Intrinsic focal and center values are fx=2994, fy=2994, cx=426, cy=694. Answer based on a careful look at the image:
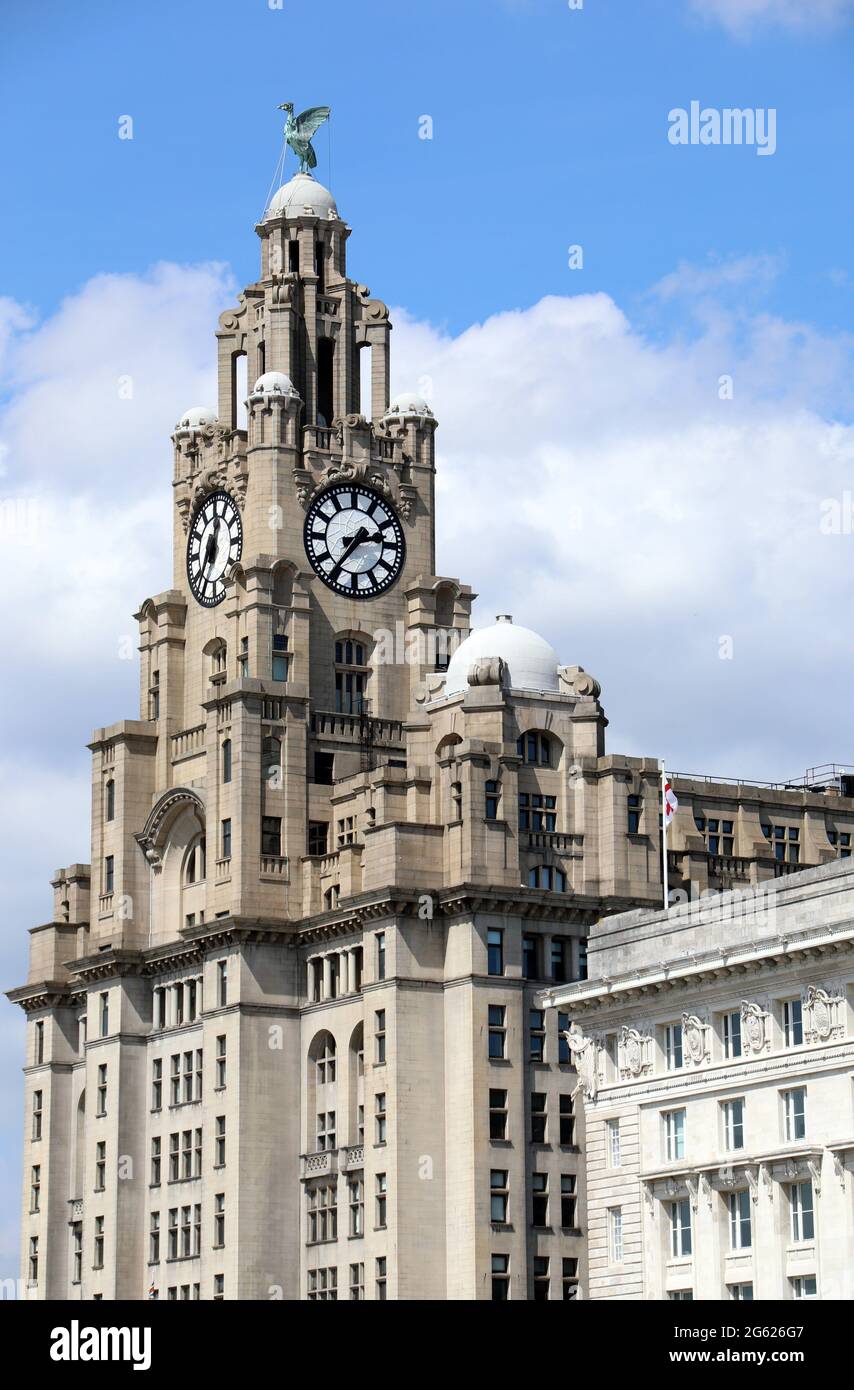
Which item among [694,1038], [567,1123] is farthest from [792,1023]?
[567,1123]

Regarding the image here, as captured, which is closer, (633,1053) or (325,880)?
(633,1053)

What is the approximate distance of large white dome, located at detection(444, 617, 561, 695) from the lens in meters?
152

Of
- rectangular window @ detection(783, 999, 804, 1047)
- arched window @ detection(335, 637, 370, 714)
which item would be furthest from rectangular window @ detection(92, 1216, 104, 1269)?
rectangular window @ detection(783, 999, 804, 1047)

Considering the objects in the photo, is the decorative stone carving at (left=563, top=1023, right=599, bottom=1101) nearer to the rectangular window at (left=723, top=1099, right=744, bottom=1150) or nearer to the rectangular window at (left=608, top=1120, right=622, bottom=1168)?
the rectangular window at (left=608, top=1120, right=622, bottom=1168)

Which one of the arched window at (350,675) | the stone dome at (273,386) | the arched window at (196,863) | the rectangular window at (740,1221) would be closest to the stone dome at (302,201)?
the stone dome at (273,386)

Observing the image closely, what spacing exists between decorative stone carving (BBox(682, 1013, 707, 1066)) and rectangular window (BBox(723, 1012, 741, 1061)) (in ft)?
3.06

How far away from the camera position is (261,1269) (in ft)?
479

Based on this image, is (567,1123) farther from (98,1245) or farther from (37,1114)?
(37,1114)

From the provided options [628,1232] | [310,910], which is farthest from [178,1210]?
[628,1232]

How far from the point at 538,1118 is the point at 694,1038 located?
26.5m

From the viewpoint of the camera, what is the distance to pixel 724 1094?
378 feet

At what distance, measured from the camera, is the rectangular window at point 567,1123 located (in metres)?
143

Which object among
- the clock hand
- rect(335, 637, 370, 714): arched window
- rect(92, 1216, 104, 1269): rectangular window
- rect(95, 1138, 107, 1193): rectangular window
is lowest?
rect(92, 1216, 104, 1269): rectangular window

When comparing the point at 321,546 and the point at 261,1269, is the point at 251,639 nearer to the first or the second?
the point at 321,546
